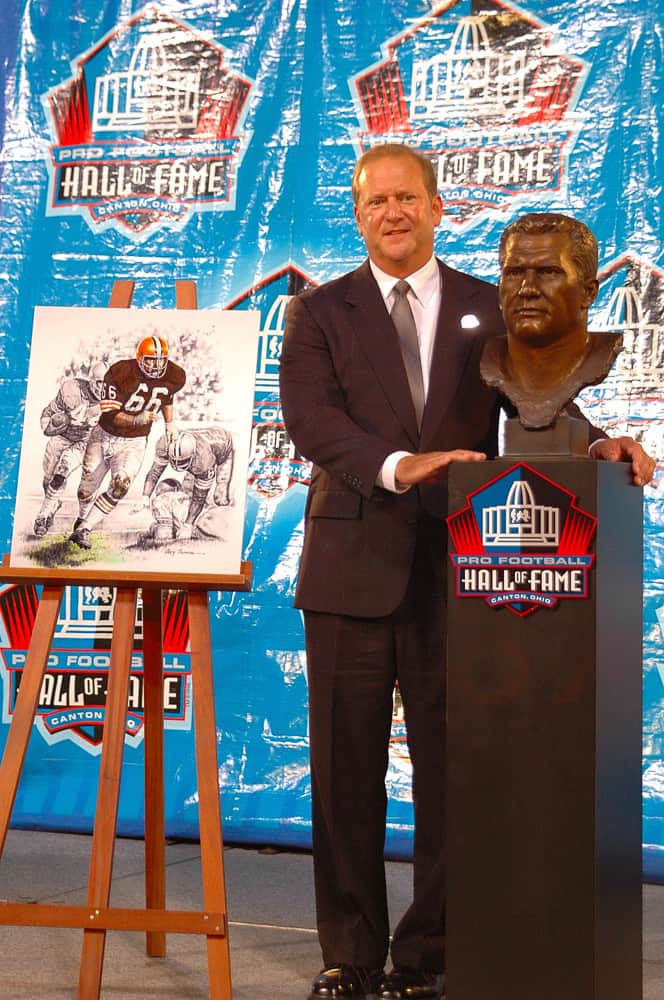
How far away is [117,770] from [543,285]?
1.27 meters

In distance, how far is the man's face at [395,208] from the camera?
8.91ft

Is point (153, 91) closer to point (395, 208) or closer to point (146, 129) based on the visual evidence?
point (146, 129)

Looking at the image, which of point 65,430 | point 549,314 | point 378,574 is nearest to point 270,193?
point 65,430

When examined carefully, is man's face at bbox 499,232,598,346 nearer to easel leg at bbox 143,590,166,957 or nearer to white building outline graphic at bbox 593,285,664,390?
easel leg at bbox 143,590,166,957

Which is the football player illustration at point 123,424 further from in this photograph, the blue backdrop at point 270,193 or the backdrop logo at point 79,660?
the backdrop logo at point 79,660

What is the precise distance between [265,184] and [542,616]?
2.38m

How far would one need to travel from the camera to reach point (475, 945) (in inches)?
91.0

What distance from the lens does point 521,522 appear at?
226cm

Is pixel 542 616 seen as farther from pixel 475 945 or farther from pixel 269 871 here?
pixel 269 871

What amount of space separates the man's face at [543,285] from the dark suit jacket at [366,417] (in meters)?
0.36

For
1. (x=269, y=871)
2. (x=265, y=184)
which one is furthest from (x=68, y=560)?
(x=265, y=184)

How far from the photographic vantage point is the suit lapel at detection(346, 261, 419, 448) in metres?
2.70

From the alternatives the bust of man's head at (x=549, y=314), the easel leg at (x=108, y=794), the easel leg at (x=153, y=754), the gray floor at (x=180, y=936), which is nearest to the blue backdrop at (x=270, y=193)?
the gray floor at (x=180, y=936)

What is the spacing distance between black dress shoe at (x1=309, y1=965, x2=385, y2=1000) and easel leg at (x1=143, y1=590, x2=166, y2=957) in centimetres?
43
